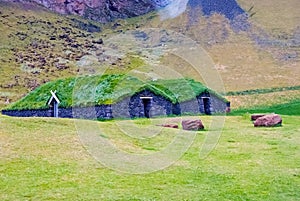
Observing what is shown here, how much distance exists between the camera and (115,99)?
1494 inches

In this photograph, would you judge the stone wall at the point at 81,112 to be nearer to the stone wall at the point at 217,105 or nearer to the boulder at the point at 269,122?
the boulder at the point at 269,122

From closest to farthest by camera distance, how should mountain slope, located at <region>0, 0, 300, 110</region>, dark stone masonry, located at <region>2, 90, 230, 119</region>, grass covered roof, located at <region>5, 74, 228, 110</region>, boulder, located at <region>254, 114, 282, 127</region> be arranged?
boulder, located at <region>254, 114, 282, 127</region>
dark stone masonry, located at <region>2, 90, 230, 119</region>
grass covered roof, located at <region>5, 74, 228, 110</region>
mountain slope, located at <region>0, 0, 300, 110</region>

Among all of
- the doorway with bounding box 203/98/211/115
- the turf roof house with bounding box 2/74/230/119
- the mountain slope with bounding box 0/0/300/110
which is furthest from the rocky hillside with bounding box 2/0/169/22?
the doorway with bounding box 203/98/211/115

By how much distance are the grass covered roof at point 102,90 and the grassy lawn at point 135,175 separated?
41.5 ft

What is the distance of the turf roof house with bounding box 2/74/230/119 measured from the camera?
38.7 m

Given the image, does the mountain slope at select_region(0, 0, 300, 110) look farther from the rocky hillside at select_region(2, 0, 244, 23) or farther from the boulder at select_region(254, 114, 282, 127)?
the boulder at select_region(254, 114, 282, 127)

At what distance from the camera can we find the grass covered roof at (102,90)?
129ft

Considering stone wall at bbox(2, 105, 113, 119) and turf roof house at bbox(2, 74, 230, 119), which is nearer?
stone wall at bbox(2, 105, 113, 119)

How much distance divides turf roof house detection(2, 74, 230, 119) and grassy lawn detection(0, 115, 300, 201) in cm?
1195

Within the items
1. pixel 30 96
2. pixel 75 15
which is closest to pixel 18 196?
pixel 30 96

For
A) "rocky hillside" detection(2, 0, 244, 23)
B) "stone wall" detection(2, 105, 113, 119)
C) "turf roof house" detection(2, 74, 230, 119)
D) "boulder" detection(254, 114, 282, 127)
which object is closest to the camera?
"boulder" detection(254, 114, 282, 127)

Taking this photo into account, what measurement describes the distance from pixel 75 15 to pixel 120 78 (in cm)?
10892

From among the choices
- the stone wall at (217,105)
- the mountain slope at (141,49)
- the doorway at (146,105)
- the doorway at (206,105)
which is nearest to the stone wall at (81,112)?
the doorway at (146,105)

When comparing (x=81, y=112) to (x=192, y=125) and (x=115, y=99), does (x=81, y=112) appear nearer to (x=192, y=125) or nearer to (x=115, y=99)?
(x=115, y=99)
